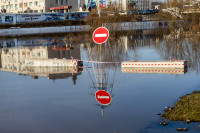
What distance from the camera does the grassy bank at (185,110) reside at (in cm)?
1346

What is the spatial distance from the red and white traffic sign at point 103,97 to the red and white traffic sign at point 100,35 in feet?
15.8

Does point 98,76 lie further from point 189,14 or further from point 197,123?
point 189,14

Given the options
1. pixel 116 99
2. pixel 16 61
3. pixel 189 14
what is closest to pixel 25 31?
pixel 189 14

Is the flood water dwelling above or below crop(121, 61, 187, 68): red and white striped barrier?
below

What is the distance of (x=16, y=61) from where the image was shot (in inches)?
1350

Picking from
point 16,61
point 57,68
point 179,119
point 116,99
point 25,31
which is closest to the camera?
point 179,119

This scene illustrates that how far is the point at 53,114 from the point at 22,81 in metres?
9.38

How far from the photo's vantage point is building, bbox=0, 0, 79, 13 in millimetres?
113625

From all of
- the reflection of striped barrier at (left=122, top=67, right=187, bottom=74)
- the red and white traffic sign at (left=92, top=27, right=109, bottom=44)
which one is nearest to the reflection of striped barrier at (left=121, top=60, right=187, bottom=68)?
the reflection of striped barrier at (left=122, top=67, right=187, bottom=74)

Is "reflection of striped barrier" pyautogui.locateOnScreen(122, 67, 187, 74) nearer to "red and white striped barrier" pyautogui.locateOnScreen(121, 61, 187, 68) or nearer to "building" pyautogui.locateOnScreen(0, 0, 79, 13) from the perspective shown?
"red and white striped barrier" pyautogui.locateOnScreen(121, 61, 187, 68)

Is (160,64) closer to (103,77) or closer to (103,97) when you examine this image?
(103,77)

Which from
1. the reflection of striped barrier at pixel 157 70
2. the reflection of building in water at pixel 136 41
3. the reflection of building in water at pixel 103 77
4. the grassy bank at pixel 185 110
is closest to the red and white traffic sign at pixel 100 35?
the reflection of building in water at pixel 103 77

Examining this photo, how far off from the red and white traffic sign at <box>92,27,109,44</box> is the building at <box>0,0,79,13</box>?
8827 centimetres

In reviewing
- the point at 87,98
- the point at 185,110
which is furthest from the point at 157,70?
the point at 185,110
